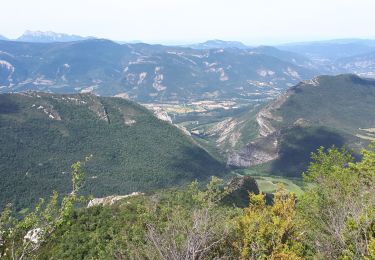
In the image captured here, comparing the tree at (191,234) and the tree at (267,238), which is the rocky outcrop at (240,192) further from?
the tree at (191,234)

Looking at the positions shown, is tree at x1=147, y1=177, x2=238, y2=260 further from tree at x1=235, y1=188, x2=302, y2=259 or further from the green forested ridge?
tree at x1=235, y1=188, x2=302, y2=259

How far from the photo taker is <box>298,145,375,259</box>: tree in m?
38.0

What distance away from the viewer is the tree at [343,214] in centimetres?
3797

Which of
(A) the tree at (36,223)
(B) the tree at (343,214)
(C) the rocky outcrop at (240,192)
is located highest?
(A) the tree at (36,223)

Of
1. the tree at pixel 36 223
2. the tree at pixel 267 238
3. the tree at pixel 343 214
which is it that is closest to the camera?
the tree at pixel 36 223

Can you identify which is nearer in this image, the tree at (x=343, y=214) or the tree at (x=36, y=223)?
the tree at (x=36, y=223)

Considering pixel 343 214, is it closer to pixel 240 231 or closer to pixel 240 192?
pixel 240 231

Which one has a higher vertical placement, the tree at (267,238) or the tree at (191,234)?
the tree at (191,234)

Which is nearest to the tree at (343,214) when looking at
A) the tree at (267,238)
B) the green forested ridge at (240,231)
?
the green forested ridge at (240,231)

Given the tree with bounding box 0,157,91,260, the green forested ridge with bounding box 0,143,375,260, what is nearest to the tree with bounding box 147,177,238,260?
the green forested ridge with bounding box 0,143,375,260

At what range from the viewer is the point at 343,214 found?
46656mm

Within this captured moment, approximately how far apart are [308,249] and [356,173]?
25949 mm

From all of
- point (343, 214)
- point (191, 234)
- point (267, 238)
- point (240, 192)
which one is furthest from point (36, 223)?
point (240, 192)

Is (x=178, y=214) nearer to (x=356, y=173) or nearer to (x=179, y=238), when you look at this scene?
A: (x=179, y=238)
